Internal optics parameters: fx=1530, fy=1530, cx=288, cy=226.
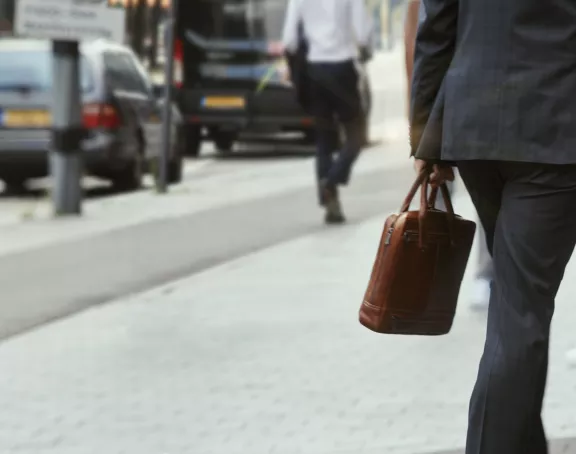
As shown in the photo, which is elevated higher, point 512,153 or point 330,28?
point 512,153

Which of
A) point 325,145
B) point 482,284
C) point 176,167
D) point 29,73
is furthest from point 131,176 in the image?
point 482,284

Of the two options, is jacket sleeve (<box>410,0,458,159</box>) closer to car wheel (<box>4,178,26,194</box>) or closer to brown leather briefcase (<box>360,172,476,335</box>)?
brown leather briefcase (<box>360,172,476,335</box>)

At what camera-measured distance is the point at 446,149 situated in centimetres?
334

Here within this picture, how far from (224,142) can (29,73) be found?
7229mm

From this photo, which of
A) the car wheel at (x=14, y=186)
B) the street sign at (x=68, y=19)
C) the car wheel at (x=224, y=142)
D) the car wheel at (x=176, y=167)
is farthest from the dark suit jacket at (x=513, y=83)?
the car wheel at (x=224, y=142)

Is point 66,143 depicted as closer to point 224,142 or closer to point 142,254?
point 142,254

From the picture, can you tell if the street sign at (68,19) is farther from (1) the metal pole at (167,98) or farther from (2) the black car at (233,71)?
(2) the black car at (233,71)

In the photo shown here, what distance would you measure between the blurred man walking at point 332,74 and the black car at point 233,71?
814 centimetres

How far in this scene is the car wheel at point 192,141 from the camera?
1925 centimetres

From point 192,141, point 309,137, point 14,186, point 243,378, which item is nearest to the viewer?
point 243,378

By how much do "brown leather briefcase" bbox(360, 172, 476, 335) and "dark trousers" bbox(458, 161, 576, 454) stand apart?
212 mm

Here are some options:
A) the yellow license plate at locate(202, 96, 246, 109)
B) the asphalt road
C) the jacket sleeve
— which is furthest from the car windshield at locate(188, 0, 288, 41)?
the jacket sleeve

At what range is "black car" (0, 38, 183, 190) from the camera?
13.2 meters

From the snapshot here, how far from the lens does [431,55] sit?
11.1 feet
